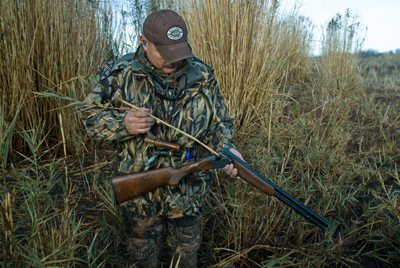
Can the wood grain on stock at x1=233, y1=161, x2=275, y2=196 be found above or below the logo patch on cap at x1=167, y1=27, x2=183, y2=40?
below

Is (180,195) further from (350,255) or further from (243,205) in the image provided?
(350,255)

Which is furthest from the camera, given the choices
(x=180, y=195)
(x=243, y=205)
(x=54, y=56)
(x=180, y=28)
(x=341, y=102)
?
(x=341, y=102)

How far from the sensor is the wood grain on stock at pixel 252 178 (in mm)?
1739

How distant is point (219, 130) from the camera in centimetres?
190

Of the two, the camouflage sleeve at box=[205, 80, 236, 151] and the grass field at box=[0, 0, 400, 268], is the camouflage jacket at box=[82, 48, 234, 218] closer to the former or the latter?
the camouflage sleeve at box=[205, 80, 236, 151]

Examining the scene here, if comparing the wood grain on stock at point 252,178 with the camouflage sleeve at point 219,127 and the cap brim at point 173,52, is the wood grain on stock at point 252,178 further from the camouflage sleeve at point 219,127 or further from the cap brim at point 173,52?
the cap brim at point 173,52

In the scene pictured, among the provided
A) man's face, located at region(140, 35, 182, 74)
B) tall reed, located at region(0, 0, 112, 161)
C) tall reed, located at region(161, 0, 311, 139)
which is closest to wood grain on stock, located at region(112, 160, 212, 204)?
man's face, located at region(140, 35, 182, 74)

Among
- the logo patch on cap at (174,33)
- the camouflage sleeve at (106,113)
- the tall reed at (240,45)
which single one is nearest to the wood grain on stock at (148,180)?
the camouflage sleeve at (106,113)

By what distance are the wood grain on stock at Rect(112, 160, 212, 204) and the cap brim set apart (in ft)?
2.00

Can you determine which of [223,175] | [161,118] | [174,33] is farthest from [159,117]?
[223,175]

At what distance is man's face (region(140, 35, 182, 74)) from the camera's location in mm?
1682

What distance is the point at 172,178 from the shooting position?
5.46 feet

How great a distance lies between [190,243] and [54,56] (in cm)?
230

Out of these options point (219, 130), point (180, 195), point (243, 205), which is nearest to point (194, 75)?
point (219, 130)
